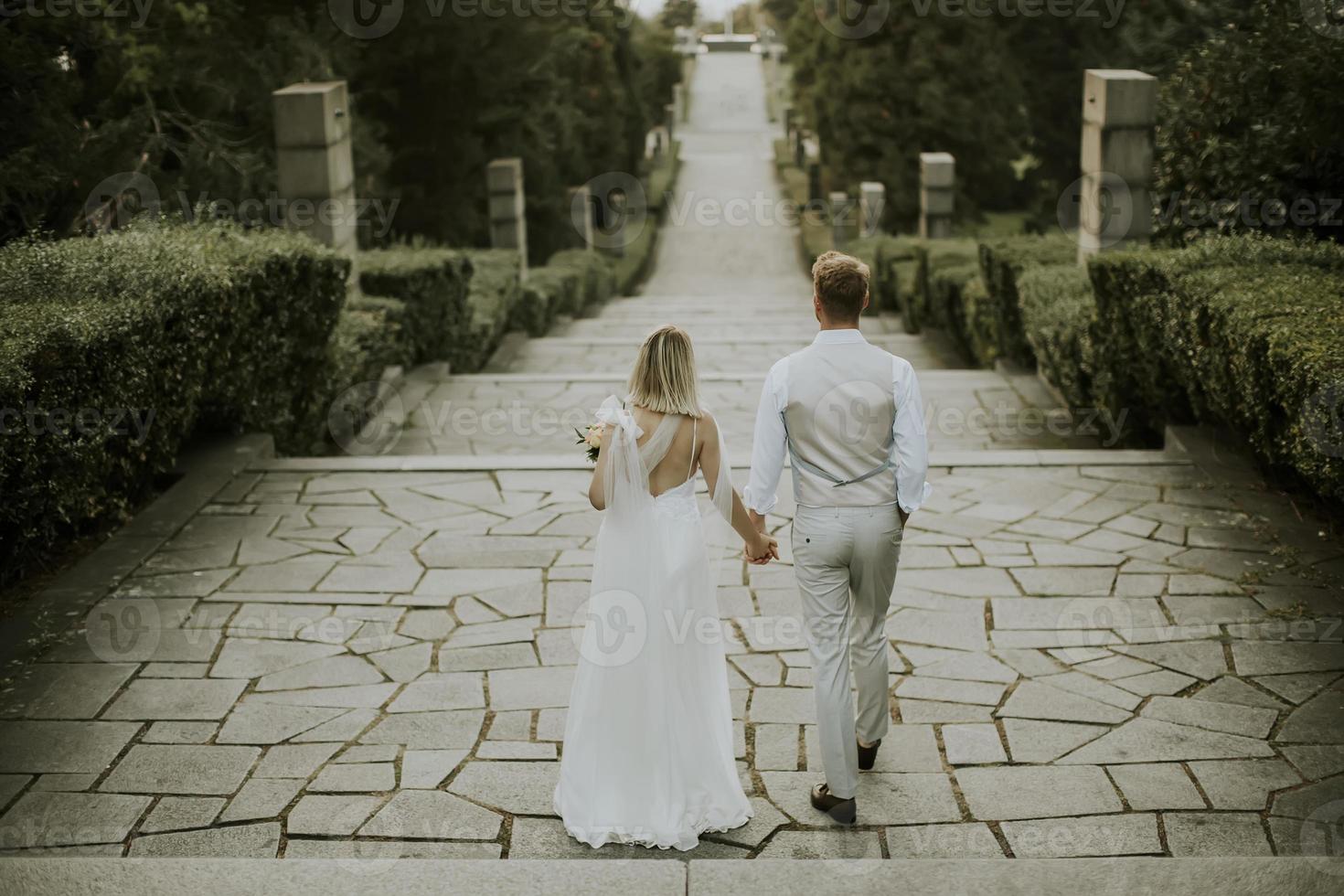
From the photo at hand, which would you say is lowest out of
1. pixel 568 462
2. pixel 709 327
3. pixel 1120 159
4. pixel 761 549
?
pixel 709 327

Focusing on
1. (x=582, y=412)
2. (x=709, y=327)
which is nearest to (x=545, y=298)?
(x=709, y=327)

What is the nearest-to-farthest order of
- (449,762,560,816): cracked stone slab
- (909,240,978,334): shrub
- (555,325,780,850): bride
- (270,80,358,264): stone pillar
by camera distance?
(555,325,780,850): bride, (449,762,560,816): cracked stone slab, (270,80,358,264): stone pillar, (909,240,978,334): shrub

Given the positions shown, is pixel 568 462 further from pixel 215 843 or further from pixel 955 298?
pixel 955 298

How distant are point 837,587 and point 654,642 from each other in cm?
61

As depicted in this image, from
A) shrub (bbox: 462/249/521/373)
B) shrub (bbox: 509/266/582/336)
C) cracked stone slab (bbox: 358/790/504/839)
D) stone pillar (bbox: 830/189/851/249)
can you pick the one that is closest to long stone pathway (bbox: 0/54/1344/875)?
cracked stone slab (bbox: 358/790/504/839)

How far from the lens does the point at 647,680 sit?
4348 mm

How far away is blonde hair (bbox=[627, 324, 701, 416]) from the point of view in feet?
14.1

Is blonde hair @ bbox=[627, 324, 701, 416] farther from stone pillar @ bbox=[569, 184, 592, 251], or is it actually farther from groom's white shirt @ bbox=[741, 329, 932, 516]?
stone pillar @ bbox=[569, 184, 592, 251]

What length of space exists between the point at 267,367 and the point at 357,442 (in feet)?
4.20

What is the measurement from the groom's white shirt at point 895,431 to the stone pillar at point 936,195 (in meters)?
15.5

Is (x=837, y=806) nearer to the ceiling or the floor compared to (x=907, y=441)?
nearer to the floor

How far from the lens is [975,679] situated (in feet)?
17.9

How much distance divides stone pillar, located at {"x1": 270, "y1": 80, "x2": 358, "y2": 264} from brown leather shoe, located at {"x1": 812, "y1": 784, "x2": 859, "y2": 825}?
26.1 ft

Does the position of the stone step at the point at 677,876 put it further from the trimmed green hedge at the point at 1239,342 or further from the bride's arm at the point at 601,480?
the trimmed green hedge at the point at 1239,342
